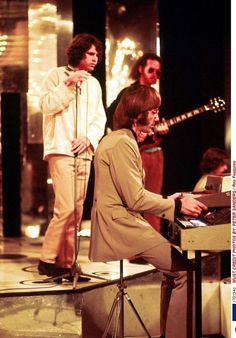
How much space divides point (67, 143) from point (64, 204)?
1.35 ft

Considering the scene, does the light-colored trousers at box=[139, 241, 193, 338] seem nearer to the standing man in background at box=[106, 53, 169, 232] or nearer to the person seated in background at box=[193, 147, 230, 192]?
the standing man in background at box=[106, 53, 169, 232]

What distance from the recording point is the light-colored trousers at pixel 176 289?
12.3 ft

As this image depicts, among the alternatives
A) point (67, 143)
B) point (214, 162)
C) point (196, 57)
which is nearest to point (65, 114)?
point (67, 143)

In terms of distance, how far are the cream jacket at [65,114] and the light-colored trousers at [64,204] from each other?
0.08m

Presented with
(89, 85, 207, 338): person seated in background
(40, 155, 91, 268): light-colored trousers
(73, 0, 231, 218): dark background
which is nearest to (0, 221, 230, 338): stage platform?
(40, 155, 91, 268): light-colored trousers

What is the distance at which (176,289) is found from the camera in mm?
3762

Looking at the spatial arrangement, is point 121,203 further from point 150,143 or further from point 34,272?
point 150,143

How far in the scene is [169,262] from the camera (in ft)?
12.3

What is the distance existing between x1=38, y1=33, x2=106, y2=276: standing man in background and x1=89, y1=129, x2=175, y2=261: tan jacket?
2.64ft

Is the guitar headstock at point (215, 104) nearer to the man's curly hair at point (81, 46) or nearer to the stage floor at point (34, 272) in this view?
the man's curly hair at point (81, 46)

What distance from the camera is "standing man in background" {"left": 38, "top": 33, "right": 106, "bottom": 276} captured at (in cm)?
463

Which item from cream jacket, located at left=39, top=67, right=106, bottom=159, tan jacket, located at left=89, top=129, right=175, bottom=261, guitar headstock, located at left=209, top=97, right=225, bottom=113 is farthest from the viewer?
guitar headstock, located at left=209, top=97, right=225, bottom=113

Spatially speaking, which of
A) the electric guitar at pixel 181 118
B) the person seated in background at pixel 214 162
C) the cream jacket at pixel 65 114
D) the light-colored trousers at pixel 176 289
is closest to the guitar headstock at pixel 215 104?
the electric guitar at pixel 181 118

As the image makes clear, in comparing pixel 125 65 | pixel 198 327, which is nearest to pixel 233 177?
pixel 198 327
